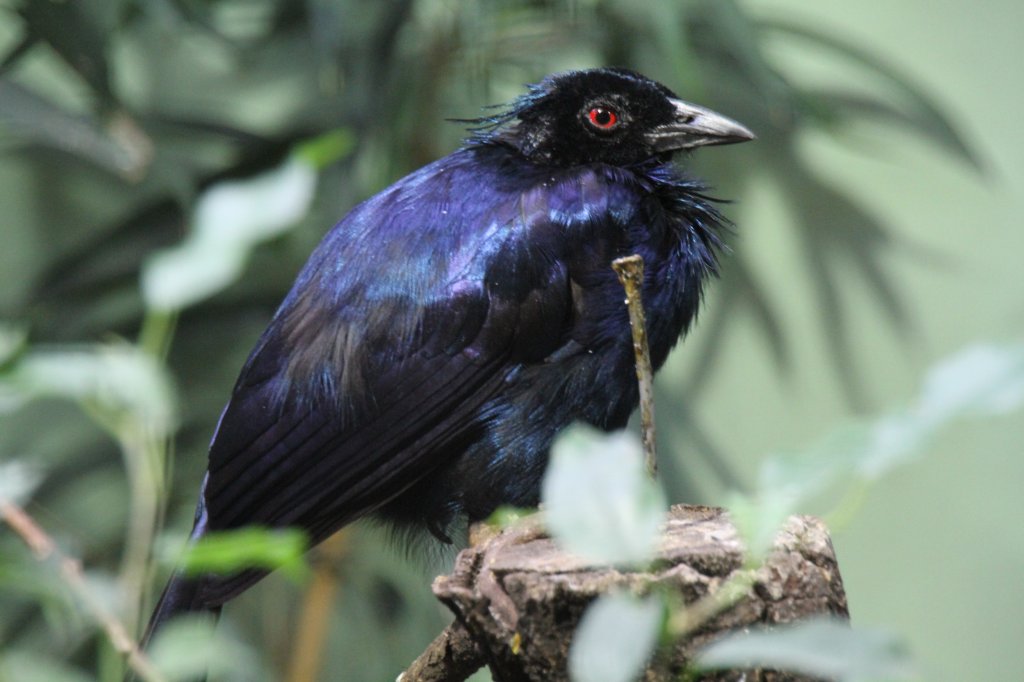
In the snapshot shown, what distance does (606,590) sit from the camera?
3.30 feet

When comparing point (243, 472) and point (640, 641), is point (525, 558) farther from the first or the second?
point (243, 472)

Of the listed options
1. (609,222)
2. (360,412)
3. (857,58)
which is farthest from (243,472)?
(857,58)

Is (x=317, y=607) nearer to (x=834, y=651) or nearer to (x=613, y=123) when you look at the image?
(x=613, y=123)

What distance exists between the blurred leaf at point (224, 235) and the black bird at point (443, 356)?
1.03 meters

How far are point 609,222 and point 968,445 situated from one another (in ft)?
6.64

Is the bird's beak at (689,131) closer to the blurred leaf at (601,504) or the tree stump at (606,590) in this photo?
the tree stump at (606,590)

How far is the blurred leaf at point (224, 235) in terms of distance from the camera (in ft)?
2.25

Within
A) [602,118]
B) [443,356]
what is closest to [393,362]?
[443,356]

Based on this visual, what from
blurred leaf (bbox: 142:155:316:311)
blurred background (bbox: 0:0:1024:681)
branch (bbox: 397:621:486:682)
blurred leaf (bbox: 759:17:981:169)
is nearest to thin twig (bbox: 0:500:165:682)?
blurred leaf (bbox: 142:155:316:311)

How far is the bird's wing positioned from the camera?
Result: 5.79 ft

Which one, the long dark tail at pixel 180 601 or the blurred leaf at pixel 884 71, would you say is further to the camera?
the blurred leaf at pixel 884 71

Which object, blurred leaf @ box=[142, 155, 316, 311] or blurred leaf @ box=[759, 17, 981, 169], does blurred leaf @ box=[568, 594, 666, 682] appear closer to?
blurred leaf @ box=[142, 155, 316, 311]

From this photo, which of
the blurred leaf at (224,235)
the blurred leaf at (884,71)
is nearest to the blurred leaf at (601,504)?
the blurred leaf at (224,235)

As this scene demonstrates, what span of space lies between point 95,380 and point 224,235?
112 mm
